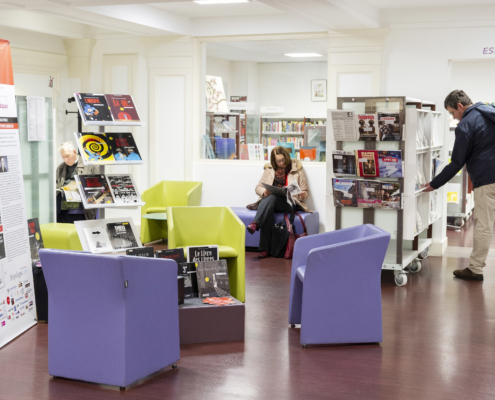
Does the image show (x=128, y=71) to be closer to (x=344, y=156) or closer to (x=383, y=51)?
(x=383, y=51)

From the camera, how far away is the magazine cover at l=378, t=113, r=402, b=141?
5.45 meters

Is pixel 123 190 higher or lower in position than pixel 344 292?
higher

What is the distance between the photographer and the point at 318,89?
34.2ft

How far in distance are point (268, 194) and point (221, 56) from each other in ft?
7.83

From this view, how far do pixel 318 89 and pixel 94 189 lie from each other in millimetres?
6542

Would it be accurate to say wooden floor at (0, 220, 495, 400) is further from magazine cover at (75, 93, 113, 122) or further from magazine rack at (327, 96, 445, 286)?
magazine cover at (75, 93, 113, 122)

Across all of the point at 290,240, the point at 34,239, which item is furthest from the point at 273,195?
the point at 34,239

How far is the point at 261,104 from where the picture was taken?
426 inches

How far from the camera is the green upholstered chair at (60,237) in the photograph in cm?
501

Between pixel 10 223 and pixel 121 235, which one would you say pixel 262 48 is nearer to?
pixel 121 235

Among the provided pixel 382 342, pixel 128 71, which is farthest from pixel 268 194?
pixel 382 342

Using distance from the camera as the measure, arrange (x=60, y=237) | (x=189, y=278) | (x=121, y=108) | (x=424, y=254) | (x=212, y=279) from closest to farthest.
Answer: (x=189, y=278)
(x=212, y=279)
(x=121, y=108)
(x=60, y=237)
(x=424, y=254)

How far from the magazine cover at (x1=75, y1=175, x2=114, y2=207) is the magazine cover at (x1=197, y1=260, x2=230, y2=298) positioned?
2.84 feet

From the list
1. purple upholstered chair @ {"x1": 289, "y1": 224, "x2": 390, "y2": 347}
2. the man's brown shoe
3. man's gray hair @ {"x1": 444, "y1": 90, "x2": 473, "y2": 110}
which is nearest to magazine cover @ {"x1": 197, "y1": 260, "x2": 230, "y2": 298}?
purple upholstered chair @ {"x1": 289, "y1": 224, "x2": 390, "y2": 347}
